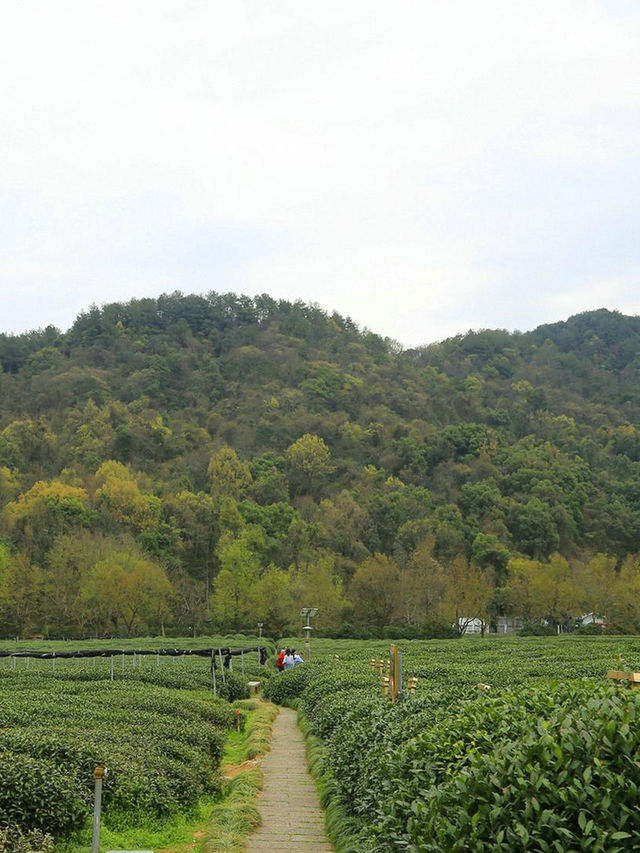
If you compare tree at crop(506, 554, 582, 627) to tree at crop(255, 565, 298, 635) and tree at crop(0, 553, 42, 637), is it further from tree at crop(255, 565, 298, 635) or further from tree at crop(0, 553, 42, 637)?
tree at crop(0, 553, 42, 637)

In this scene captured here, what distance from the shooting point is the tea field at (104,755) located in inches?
330

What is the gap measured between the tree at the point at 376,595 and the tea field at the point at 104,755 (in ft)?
151

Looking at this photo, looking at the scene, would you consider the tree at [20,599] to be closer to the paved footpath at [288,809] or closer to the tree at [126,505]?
the tree at [126,505]

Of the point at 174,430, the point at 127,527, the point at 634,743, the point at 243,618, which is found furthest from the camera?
the point at 174,430

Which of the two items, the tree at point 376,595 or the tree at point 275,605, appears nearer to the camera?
the tree at point 275,605

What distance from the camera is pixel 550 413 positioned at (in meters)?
114

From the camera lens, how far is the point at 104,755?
10.1m

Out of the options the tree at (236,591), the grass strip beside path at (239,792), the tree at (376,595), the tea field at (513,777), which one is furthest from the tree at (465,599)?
the tea field at (513,777)

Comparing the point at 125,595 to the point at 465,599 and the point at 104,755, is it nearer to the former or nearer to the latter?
the point at 465,599

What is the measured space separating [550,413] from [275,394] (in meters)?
34.5

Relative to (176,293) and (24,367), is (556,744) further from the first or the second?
(176,293)

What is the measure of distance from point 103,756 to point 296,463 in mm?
87977

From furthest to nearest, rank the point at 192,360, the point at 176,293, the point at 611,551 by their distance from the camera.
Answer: the point at 176,293 → the point at 192,360 → the point at 611,551

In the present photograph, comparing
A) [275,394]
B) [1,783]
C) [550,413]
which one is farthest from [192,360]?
[1,783]
